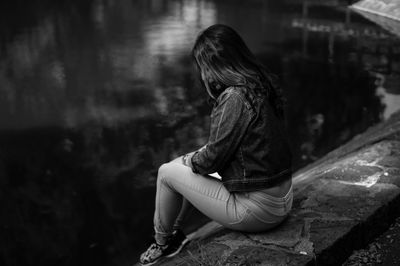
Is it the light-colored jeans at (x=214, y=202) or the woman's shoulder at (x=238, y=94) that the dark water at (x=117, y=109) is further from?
the woman's shoulder at (x=238, y=94)

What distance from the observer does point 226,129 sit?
263 centimetres

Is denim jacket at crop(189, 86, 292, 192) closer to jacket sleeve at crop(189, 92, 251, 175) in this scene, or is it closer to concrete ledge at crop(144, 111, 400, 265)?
jacket sleeve at crop(189, 92, 251, 175)

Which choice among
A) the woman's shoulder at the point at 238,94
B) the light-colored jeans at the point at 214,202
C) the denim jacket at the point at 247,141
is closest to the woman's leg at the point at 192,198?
the light-colored jeans at the point at 214,202

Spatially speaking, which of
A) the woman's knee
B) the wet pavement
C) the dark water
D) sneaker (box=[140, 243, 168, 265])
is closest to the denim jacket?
the woman's knee

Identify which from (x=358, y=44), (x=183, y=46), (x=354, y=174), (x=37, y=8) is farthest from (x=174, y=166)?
(x=37, y=8)

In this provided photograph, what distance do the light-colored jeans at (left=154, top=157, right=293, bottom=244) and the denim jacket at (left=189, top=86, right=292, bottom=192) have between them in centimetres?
10

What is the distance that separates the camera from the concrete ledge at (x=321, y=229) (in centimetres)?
263

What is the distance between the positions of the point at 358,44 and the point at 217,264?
13.9 m

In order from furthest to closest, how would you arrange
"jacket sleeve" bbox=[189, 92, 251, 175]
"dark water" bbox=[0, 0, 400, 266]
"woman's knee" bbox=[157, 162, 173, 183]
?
"dark water" bbox=[0, 0, 400, 266], "woman's knee" bbox=[157, 162, 173, 183], "jacket sleeve" bbox=[189, 92, 251, 175]

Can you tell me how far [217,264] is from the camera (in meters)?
2.59

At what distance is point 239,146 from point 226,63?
0.42 meters

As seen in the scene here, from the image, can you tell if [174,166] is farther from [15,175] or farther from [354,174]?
[15,175]

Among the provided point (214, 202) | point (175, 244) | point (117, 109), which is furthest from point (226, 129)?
point (117, 109)

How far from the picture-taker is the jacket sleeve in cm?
260
